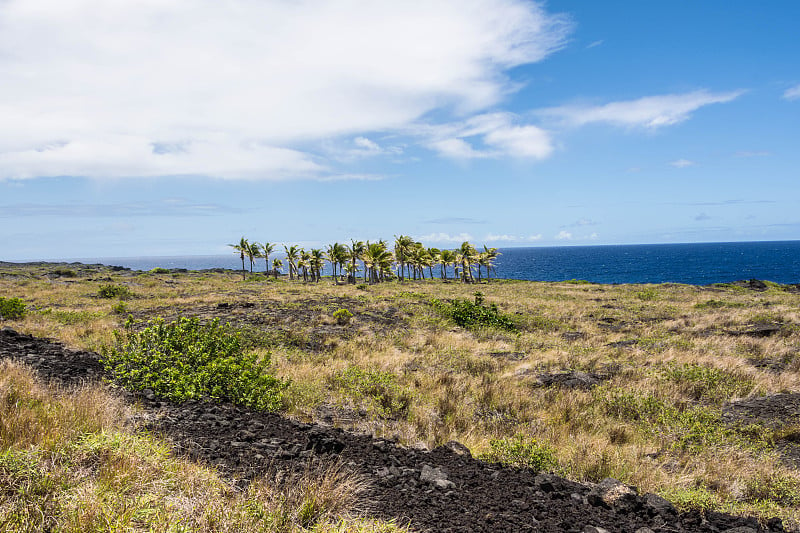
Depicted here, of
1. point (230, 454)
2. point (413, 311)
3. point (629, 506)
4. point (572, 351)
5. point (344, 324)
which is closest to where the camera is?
point (629, 506)

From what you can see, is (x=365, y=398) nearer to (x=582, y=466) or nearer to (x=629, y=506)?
(x=582, y=466)

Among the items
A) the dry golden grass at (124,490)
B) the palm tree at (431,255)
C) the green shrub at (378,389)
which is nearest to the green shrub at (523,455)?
the dry golden grass at (124,490)

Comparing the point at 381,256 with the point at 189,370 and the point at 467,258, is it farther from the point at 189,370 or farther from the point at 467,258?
the point at 189,370

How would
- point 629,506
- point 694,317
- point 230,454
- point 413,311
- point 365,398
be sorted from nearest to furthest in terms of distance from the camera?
1. point 629,506
2. point 230,454
3. point 365,398
4. point 694,317
5. point 413,311

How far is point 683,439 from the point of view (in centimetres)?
759

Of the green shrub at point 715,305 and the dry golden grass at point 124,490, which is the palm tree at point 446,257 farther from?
the dry golden grass at point 124,490

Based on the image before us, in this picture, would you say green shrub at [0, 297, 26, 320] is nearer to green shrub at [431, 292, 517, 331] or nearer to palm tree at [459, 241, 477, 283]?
green shrub at [431, 292, 517, 331]

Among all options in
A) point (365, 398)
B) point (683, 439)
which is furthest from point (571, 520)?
point (365, 398)

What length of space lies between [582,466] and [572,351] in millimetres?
10468

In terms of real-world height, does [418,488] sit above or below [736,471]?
above

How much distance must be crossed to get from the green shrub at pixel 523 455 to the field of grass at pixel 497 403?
3 centimetres

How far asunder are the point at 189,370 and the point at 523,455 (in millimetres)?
7016

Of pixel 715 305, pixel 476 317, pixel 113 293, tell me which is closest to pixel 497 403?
pixel 476 317

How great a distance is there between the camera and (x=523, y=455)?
20.0 feet
